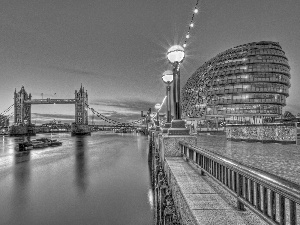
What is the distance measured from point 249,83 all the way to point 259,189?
321ft

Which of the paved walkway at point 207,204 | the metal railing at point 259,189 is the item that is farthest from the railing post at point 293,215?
the paved walkway at point 207,204

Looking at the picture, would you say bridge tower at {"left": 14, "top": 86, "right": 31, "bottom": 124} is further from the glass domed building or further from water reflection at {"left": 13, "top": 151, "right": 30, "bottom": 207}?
water reflection at {"left": 13, "top": 151, "right": 30, "bottom": 207}

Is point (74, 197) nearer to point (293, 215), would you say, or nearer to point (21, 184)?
point (21, 184)

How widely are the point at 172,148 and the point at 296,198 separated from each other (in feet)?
19.9

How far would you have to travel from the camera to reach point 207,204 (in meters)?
3.23

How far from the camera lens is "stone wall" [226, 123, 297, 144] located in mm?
13970

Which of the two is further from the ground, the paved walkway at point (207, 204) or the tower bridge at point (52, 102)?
the tower bridge at point (52, 102)

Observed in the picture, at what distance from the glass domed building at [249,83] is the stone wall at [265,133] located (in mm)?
72213

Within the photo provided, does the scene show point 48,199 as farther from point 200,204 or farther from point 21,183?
point 200,204

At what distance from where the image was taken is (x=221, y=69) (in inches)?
3932

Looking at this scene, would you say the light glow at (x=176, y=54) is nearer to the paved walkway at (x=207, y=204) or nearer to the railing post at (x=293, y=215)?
the paved walkway at (x=207, y=204)

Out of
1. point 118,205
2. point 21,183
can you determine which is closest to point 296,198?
point 118,205

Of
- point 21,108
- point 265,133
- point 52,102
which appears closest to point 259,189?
point 265,133

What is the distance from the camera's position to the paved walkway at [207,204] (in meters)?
2.72
